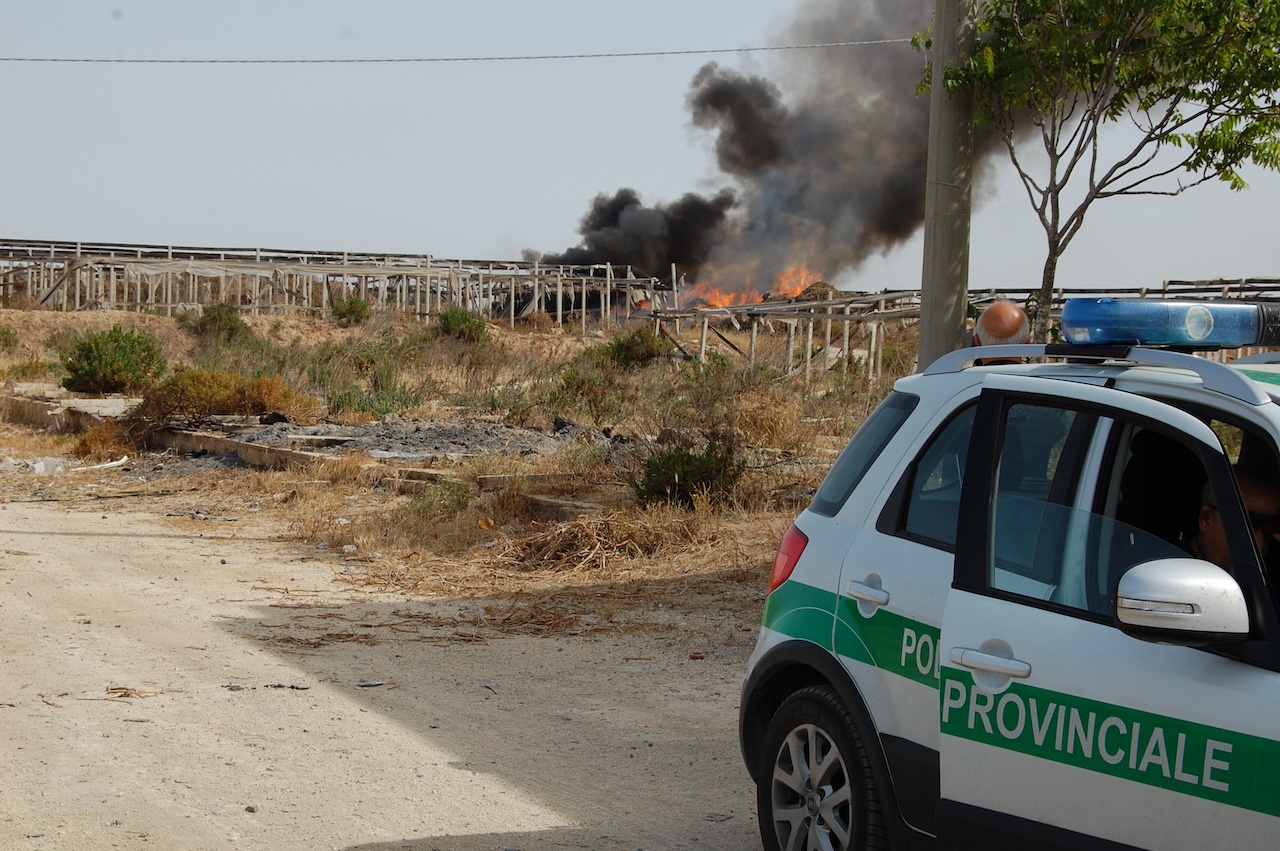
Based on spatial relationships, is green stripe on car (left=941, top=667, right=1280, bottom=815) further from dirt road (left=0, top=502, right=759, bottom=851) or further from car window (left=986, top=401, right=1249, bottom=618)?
dirt road (left=0, top=502, right=759, bottom=851)

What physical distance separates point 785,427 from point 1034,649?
11.9 metres

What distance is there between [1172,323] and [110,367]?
21710 mm

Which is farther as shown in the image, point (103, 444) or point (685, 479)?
point (103, 444)

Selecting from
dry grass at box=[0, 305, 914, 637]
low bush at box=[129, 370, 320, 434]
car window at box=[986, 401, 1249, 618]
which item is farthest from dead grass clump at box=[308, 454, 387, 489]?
car window at box=[986, 401, 1249, 618]

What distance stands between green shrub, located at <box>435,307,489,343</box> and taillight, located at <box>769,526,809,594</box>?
32.1m

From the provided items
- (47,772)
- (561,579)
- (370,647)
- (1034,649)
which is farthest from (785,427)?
(1034,649)

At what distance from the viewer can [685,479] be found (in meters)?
10.6

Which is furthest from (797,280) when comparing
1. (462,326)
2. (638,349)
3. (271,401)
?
(271,401)

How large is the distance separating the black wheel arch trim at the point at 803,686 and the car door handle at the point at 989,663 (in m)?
0.40

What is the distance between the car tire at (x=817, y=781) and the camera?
320 centimetres

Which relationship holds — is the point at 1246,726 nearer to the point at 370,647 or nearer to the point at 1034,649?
the point at 1034,649

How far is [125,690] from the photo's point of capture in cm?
601

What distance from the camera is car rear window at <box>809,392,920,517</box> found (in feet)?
11.8

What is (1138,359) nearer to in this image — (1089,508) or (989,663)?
(1089,508)
